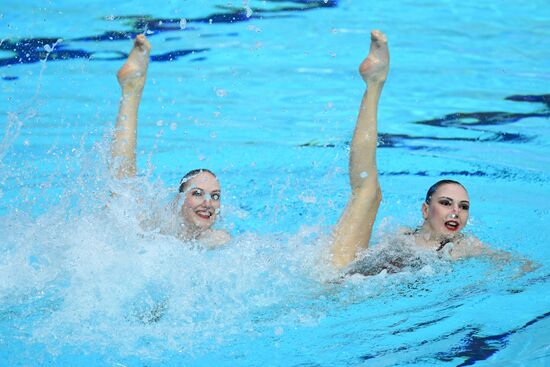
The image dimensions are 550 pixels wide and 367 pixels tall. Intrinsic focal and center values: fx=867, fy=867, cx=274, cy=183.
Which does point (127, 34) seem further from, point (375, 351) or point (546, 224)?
point (375, 351)

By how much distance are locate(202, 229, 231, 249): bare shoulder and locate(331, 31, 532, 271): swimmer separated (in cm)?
89

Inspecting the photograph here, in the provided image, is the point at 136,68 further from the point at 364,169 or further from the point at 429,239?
the point at 429,239

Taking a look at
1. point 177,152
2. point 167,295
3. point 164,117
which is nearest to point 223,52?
point 164,117

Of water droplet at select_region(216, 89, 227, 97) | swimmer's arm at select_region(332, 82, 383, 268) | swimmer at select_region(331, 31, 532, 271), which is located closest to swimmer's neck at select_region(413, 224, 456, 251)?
swimmer at select_region(331, 31, 532, 271)

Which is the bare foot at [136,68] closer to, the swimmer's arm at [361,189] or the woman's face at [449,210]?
the swimmer's arm at [361,189]

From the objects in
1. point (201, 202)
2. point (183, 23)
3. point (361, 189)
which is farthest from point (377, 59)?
point (183, 23)

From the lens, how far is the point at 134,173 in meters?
4.82

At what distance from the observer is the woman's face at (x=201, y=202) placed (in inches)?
195

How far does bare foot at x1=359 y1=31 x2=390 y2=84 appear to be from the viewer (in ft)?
12.9

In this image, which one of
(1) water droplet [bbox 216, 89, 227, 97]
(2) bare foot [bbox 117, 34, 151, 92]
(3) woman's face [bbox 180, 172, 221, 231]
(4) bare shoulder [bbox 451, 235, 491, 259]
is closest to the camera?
(2) bare foot [bbox 117, 34, 151, 92]

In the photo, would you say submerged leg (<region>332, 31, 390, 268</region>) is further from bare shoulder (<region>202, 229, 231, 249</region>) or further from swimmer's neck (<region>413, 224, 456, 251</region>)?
bare shoulder (<region>202, 229, 231, 249</region>)

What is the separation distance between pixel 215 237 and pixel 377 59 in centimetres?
163

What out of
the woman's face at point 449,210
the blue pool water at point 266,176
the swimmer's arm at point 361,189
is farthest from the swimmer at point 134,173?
the woman's face at point 449,210

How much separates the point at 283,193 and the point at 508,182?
5.10ft
